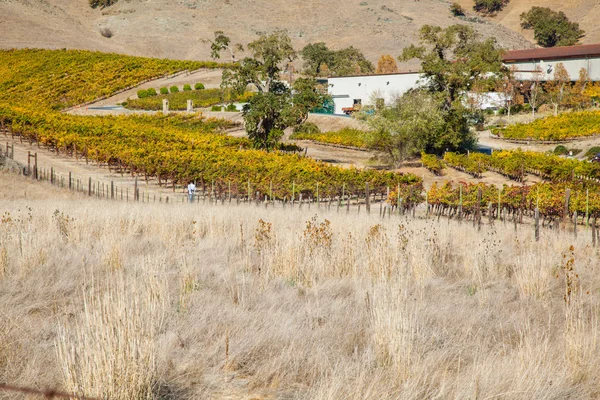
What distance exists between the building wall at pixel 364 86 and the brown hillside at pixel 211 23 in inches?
2010

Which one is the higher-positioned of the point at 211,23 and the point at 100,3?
the point at 100,3

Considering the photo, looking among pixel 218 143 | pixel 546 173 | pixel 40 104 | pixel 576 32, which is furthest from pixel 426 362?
pixel 576 32

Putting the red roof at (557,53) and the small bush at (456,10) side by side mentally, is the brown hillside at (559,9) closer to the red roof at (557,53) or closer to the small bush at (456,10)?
the small bush at (456,10)

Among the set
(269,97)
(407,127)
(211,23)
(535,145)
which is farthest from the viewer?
(211,23)

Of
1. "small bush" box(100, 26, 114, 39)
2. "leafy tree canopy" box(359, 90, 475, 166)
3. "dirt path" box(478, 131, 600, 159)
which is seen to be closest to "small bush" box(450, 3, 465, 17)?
"small bush" box(100, 26, 114, 39)

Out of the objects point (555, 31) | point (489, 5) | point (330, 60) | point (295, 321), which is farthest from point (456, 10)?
point (295, 321)

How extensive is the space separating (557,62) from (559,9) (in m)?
98.0

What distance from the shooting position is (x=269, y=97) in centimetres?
4019

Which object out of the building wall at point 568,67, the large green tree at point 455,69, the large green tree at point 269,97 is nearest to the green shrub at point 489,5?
the building wall at point 568,67

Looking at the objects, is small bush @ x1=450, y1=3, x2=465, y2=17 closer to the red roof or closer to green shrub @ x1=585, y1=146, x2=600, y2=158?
the red roof

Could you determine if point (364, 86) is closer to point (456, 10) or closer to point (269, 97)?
point (269, 97)

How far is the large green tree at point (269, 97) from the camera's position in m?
39.8

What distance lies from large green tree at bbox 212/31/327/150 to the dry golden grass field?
28.3m

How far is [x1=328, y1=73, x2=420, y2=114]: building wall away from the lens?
199ft
